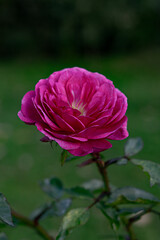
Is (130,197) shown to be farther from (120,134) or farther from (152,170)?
(120,134)

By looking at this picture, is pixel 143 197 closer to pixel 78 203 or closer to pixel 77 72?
pixel 77 72

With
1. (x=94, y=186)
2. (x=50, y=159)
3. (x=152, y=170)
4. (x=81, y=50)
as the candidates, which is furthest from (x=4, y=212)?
(x=81, y=50)

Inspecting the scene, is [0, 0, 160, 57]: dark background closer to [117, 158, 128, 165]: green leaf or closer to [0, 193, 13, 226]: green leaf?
[117, 158, 128, 165]: green leaf

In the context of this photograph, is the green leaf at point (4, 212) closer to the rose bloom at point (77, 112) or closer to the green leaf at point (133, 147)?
the rose bloom at point (77, 112)

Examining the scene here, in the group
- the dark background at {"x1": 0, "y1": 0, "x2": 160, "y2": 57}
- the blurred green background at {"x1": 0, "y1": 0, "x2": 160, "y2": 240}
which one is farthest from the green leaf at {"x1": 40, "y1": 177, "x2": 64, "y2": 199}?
the dark background at {"x1": 0, "y1": 0, "x2": 160, "y2": 57}

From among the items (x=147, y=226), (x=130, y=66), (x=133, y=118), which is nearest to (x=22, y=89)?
(x=133, y=118)

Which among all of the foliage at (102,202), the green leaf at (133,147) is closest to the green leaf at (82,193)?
the foliage at (102,202)
